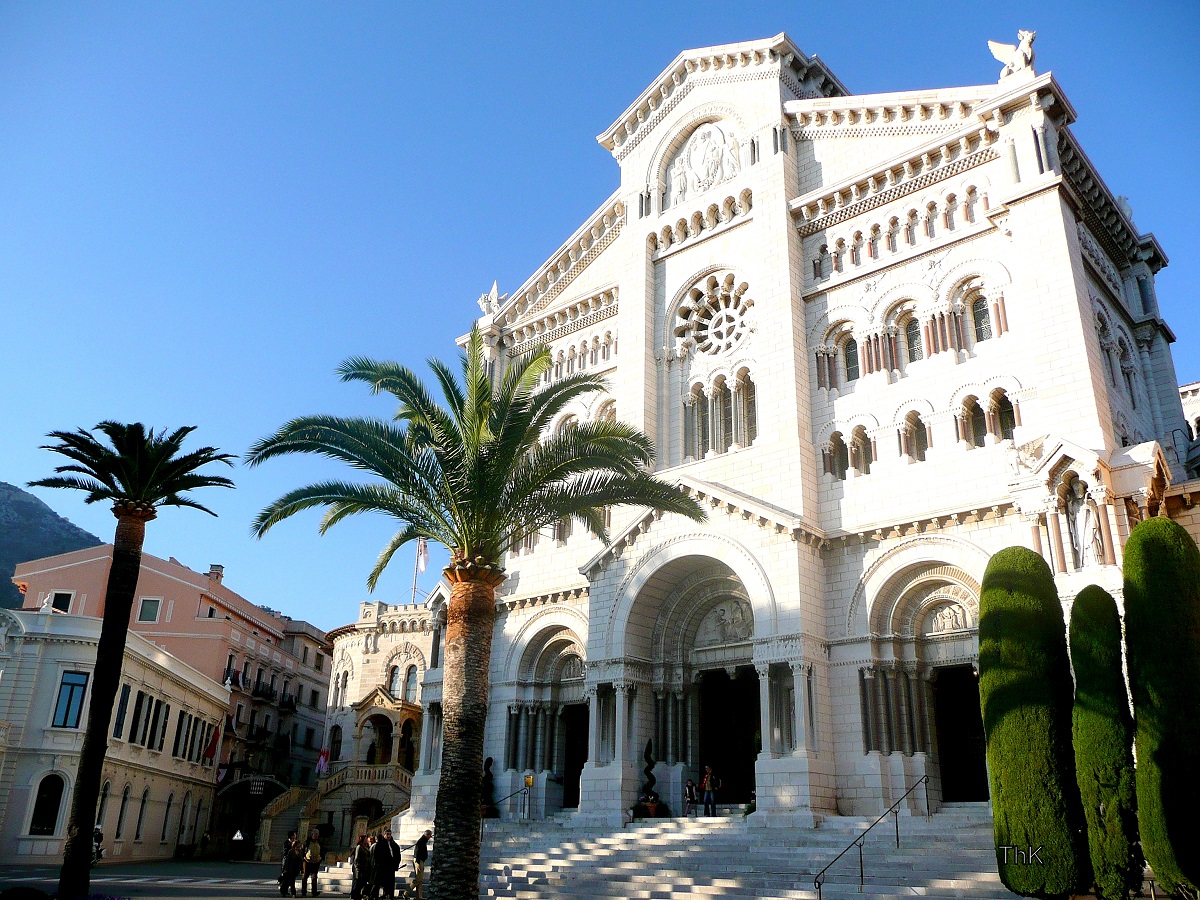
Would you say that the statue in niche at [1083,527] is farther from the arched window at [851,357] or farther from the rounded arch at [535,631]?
the rounded arch at [535,631]

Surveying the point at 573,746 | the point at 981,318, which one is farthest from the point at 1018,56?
the point at 573,746

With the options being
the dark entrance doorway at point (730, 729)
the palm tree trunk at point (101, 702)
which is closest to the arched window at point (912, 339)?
the dark entrance doorway at point (730, 729)

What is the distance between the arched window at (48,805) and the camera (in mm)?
32531

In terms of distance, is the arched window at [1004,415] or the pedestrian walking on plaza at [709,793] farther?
the pedestrian walking on plaza at [709,793]

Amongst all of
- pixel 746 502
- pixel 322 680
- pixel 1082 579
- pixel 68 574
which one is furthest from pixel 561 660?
pixel 322 680

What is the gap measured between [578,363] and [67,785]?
22.1 m

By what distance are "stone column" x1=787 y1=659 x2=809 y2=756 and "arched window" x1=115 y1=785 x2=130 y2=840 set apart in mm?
26814

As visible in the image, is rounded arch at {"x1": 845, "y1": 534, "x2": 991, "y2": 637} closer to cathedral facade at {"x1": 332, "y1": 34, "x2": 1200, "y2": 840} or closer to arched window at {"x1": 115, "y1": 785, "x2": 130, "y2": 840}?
cathedral facade at {"x1": 332, "y1": 34, "x2": 1200, "y2": 840}

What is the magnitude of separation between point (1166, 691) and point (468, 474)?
11738mm

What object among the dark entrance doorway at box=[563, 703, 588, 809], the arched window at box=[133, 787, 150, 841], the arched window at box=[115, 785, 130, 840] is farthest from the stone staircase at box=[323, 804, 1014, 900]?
the arched window at box=[133, 787, 150, 841]

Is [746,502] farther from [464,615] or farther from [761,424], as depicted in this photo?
[464,615]

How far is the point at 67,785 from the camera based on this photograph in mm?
33125

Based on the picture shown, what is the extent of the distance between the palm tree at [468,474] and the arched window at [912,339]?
9349 millimetres

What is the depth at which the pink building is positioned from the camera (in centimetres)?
4828
